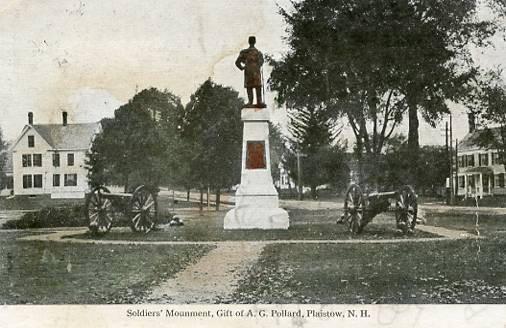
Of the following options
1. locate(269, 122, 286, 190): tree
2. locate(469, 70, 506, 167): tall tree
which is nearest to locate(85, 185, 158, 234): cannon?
locate(269, 122, 286, 190): tree

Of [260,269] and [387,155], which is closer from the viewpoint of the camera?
[260,269]

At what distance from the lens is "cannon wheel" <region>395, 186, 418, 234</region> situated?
179 inches

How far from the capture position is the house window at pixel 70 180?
4531 mm

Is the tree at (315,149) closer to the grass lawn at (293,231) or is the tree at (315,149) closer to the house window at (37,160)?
the grass lawn at (293,231)

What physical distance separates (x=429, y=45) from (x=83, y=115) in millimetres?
2223

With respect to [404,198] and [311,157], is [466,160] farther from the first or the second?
[311,157]

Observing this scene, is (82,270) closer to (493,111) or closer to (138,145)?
(138,145)

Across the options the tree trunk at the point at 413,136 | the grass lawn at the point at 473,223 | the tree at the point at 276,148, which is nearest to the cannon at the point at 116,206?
the tree at the point at 276,148

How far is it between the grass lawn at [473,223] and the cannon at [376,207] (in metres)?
0.18

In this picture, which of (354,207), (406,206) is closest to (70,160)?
(354,207)

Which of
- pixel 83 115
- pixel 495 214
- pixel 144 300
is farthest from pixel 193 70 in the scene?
pixel 495 214

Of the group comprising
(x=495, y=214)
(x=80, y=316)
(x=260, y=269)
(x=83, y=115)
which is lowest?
(x=80, y=316)

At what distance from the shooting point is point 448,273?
415 cm

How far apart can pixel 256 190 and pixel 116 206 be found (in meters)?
0.96
